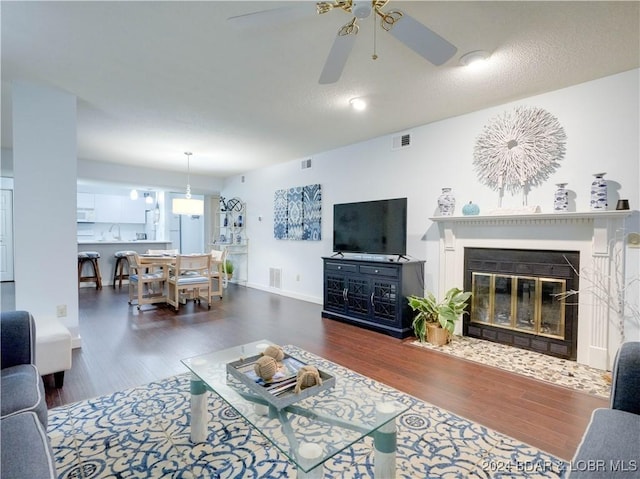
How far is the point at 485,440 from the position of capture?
1858 mm

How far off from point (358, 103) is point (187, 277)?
3692 mm

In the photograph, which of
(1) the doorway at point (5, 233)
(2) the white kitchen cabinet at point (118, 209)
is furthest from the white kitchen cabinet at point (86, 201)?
(1) the doorway at point (5, 233)

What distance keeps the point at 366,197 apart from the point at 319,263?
1.42m

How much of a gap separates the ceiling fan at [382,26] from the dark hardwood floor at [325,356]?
2282 millimetres

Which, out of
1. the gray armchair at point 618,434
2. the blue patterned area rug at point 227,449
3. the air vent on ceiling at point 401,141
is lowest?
the blue patterned area rug at point 227,449

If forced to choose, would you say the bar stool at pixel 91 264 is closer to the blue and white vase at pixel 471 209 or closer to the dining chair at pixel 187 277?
the dining chair at pixel 187 277

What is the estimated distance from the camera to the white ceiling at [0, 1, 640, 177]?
203cm

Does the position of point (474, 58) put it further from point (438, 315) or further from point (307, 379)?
point (307, 379)

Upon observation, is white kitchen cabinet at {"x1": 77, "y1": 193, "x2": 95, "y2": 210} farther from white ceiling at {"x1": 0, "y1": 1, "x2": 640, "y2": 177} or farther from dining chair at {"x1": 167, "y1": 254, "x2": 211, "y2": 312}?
dining chair at {"x1": 167, "y1": 254, "x2": 211, "y2": 312}

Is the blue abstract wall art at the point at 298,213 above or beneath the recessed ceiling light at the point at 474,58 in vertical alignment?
beneath

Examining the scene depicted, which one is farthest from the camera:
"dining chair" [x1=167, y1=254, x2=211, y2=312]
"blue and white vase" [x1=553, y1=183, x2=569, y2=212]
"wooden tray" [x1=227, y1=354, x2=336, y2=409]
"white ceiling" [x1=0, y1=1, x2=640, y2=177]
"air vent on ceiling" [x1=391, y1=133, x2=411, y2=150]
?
"dining chair" [x1=167, y1=254, x2=211, y2=312]

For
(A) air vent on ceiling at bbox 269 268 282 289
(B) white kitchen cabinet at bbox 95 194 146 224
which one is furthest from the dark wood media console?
(B) white kitchen cabinet at bbox 95 194 146 224

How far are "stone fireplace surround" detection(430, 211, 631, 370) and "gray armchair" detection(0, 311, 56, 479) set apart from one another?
359 cm

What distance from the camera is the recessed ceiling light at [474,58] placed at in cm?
242
